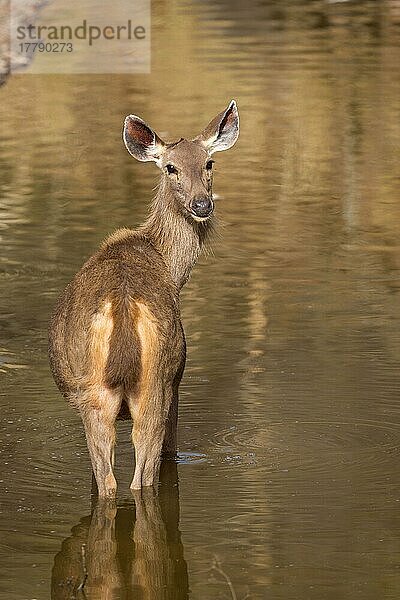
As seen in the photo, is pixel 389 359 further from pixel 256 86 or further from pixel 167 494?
pixel 256 86

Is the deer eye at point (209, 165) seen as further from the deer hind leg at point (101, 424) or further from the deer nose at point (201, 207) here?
the deer hind leg at point (101, 424)

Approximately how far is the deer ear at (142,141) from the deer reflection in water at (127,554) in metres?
2.10

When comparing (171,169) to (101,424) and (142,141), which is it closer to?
(142,141)

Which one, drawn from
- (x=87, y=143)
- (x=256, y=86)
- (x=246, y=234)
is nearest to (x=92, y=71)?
(x=256, y=86)

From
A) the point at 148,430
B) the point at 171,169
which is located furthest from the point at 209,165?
the point at 148,430

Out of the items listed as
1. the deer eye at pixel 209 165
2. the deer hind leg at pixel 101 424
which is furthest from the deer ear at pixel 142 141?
the deer hind leg at pixel 101 424

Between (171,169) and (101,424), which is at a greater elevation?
(171,169)

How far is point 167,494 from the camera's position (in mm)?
8922

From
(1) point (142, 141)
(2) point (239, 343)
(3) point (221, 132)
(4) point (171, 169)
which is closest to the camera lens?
(4) point (171, 169)

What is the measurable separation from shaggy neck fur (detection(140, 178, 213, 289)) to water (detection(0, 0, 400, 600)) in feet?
3.63

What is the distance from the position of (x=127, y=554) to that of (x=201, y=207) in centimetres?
225

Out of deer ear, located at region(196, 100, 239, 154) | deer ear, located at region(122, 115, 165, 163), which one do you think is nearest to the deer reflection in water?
deer ear, located at region(122, 115, 165, 163)

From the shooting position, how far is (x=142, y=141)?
9836 mm

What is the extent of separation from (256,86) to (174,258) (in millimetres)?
15271
